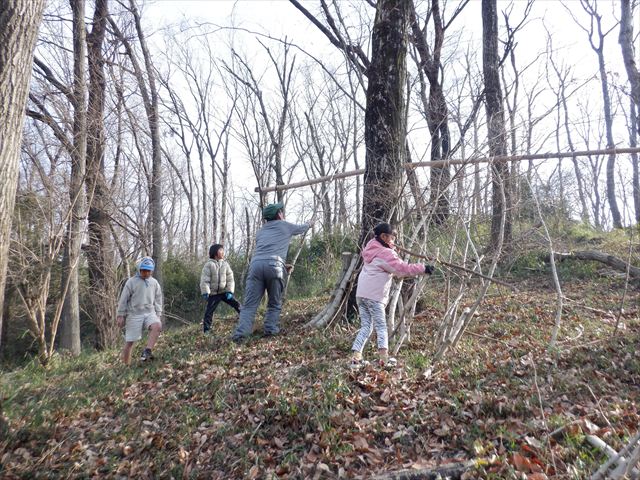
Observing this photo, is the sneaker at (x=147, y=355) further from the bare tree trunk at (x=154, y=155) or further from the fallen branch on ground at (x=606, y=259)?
the fallen branch on ground at (x=606, y=259)

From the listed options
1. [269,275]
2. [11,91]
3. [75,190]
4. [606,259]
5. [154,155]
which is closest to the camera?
[11,91]

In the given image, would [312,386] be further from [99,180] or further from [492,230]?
[99,180]

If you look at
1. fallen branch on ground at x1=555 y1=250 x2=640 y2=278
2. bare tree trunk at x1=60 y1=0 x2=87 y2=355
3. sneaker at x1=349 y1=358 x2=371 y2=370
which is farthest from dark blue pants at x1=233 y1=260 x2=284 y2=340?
fallen branch on ground at x1=555 y1=250 x2=640 y2=278

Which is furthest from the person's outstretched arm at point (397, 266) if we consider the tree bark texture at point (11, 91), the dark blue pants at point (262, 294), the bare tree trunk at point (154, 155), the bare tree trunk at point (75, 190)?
the bare tree trunk at point (154, 155)

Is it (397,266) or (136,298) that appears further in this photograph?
(136,298)

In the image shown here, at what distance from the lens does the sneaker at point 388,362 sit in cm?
518

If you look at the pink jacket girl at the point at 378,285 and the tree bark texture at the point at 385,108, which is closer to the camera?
the pink jacket girl at the point at 378,285

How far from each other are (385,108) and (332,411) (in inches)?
180

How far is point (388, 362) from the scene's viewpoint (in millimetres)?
5266

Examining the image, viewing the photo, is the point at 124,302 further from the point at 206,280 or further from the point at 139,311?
the point at 206,280

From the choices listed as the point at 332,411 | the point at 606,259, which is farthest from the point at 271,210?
the point at 606,259

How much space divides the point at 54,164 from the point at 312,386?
319 inches

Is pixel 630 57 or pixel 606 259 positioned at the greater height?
pixel 630 57

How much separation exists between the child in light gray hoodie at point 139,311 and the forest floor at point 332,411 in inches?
19.8
